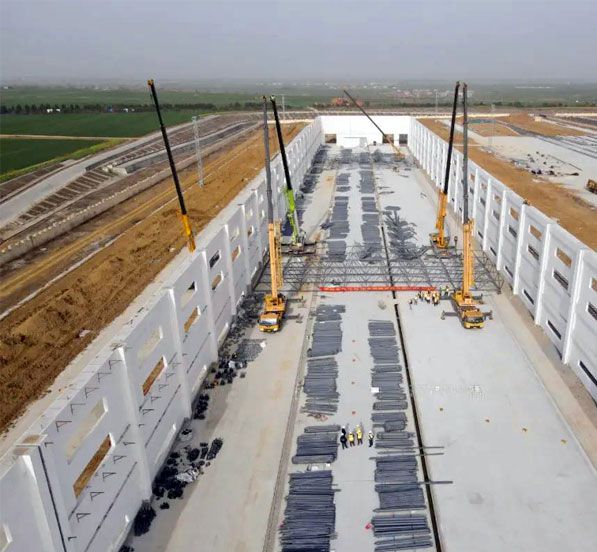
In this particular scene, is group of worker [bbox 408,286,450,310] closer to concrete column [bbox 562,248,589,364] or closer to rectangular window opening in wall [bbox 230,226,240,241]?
concrete column [bbox 562,248,589,364]

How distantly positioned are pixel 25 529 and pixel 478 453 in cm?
1410

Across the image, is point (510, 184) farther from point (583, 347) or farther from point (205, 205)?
point (205, 205)

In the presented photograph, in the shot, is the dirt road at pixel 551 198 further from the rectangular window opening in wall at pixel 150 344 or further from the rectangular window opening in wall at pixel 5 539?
the rectangular window opening in wall at pixel 5 539

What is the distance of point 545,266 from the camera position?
79.9 ft

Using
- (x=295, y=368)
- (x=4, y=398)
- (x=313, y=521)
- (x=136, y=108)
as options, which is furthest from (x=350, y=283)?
(x=136, y=108)

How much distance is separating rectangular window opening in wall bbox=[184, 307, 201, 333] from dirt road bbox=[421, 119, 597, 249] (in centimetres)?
1866

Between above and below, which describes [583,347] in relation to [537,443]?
above

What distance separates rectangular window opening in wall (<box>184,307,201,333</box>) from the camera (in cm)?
2014

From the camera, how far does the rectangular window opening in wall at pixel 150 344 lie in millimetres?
16188

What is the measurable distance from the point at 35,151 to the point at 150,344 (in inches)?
2809

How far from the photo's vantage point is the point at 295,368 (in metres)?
23.2

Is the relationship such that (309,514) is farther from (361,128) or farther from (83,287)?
(361,128)

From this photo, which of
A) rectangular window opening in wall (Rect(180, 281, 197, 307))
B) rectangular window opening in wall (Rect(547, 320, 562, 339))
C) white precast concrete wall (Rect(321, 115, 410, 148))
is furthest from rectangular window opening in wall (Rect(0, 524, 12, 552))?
white precast concrete wall (Rect(321, 115, 410, 148))

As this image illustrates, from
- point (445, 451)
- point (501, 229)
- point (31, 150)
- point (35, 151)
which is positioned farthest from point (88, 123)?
point (445, 451)
